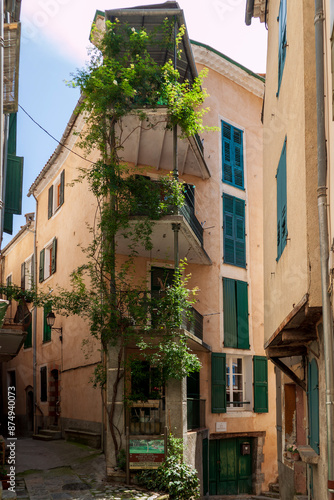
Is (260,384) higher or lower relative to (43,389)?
higher

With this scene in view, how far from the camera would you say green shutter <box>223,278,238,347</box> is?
1836 centimetres

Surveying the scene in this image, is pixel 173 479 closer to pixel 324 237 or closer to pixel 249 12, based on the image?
pixel 324 237

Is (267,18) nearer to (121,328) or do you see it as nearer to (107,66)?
(107,66)

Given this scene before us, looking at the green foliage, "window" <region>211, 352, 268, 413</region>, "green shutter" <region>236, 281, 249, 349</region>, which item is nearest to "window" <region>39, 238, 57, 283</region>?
"green shutter" <region>236, 281, 249, 349</region>

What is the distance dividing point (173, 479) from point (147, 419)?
1.41 meters

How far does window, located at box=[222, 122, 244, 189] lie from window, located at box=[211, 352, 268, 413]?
554 cm

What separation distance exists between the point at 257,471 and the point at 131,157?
10.0 metres

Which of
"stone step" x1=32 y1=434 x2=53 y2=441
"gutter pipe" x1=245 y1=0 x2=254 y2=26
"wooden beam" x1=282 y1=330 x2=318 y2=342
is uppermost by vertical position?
"gutter pipe" x1=245 y1=0 x2=254 y2=26

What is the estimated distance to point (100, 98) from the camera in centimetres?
1429

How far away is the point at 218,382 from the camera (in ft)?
58.0

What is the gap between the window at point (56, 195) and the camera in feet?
70.8

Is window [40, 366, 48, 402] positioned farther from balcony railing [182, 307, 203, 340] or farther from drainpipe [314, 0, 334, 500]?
drainpipe [314, 0, 334, 500]

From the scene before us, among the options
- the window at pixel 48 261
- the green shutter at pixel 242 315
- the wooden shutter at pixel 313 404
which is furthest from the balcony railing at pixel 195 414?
the window at pixel 48 261

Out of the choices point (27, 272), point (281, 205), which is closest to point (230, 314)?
point (281, 205)
